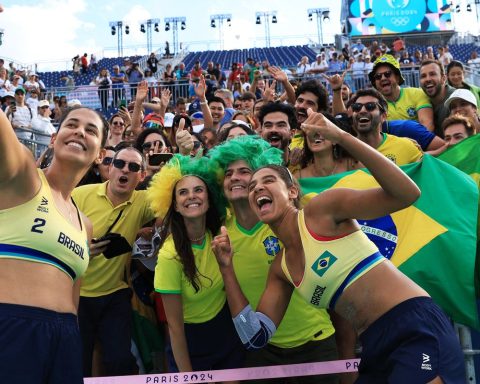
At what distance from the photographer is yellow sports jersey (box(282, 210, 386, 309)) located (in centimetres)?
289

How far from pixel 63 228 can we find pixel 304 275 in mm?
1416

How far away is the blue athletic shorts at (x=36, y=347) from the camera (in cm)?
239

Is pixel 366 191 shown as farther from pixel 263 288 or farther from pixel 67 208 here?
pixel 67 208

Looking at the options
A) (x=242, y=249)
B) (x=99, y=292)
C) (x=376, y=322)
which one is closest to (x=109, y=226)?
(x=99, y=292)

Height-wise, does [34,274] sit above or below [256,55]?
below

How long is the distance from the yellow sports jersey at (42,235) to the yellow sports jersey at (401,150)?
9.55ft

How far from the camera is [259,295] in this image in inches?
144

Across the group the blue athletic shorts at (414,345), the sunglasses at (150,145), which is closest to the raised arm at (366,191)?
the blue athletic shorts at (414,345)

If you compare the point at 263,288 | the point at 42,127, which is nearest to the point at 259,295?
the point at 263,288

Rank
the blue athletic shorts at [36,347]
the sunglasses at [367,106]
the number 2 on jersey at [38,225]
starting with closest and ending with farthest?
the blue athletic shorts at [36,347]
the number 2 on jersey at [38,225]
the sunglasses at [367,106]

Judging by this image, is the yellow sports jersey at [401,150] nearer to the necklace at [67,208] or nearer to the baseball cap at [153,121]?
the necklace at [67,208]

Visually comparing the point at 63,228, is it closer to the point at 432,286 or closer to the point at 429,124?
the point at 432,286

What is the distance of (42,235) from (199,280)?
1.32 meters

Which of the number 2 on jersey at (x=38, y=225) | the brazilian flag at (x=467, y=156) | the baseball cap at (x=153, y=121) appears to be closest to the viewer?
the number 2 on jersey at (x=38, y=225)
